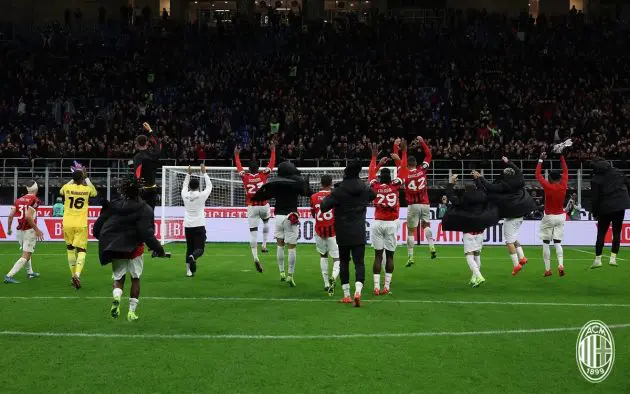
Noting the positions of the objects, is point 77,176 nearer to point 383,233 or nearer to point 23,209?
point 23,209

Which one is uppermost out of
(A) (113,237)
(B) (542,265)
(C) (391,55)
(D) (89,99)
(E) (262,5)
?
(E) (262,5)

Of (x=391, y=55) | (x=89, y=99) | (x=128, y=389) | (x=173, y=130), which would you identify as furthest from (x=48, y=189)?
(x=128, y=389)

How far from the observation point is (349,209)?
505 inches

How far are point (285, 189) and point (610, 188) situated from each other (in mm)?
7405

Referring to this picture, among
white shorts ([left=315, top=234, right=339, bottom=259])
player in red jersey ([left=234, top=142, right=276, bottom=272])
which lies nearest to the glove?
white shorts ([left=315, top=234, right=339, bottom=259])

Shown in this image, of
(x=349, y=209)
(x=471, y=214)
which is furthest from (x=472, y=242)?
(x=349, y=209)

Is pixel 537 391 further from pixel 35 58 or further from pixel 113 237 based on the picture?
pixel 35 58

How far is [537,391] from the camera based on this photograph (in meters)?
7.75

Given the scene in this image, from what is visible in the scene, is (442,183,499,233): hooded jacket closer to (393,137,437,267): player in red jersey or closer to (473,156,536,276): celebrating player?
(473,156,536,276): celebrating player

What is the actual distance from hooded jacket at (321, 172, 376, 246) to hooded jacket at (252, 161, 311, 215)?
7.08 feet

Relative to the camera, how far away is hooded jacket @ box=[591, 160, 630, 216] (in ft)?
57.2

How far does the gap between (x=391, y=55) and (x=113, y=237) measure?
32653 mm

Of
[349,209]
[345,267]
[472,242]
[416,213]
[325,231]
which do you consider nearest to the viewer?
[349,209]

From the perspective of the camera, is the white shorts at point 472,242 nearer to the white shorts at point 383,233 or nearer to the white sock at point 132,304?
the white shorts at point 383,233
